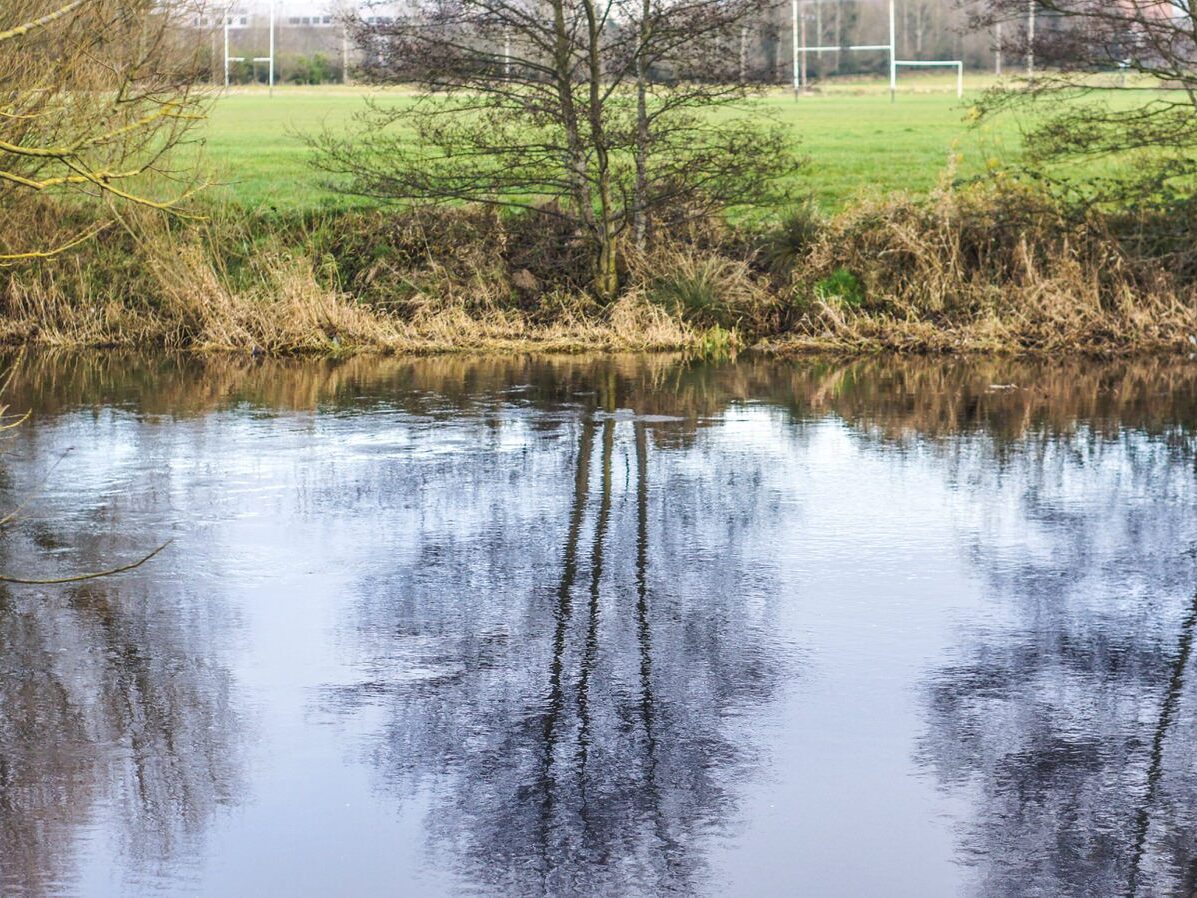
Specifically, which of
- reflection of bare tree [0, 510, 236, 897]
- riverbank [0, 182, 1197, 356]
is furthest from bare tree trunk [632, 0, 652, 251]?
reflection of bare tree [0, 510, 236, 897]

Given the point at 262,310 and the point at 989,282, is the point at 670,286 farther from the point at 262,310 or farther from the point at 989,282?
the point at 262,310

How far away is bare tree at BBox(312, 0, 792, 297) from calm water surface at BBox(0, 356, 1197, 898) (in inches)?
263

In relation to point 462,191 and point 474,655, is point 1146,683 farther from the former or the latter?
point 462,191

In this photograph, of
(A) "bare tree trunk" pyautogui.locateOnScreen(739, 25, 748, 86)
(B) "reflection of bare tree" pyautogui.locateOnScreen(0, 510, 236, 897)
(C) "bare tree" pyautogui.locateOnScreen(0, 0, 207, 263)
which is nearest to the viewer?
(B) "reflection of bare tree" pyautogui.locateOnScreen(0, 510, 236, 897)

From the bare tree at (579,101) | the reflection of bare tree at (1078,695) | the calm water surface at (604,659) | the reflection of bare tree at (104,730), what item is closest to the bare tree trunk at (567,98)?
the bare tree at (579,101)

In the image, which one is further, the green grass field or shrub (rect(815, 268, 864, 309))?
the green grass field

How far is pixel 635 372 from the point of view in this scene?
17.7m

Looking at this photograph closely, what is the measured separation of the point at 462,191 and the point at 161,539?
36.0ft

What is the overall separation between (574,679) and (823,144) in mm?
32059

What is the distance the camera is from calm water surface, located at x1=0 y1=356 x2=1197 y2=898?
575 cm

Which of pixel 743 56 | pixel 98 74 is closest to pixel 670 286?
pixel 743 56

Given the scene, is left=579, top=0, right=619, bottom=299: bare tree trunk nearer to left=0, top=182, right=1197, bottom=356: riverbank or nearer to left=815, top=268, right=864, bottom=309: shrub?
left=0, top=182, right=1197, bottom=356: riverbank

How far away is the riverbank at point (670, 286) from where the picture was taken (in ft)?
63.7

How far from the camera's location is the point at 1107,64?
19.4 meters
